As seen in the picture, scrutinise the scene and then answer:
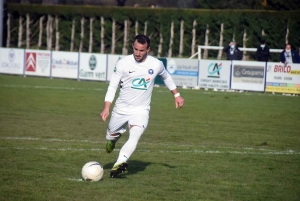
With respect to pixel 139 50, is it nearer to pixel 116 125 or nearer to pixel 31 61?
pixel 116 125

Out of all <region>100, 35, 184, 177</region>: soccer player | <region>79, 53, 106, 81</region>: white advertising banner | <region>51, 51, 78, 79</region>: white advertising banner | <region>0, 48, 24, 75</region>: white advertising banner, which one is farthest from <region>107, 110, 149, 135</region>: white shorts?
<region>0, 48, 24, 75</region>: white advertising banner

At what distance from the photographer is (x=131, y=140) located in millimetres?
10258

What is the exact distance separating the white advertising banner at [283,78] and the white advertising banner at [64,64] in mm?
10354

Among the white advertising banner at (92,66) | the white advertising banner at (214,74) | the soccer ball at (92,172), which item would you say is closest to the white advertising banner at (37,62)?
the white advertising banner at (92,66)

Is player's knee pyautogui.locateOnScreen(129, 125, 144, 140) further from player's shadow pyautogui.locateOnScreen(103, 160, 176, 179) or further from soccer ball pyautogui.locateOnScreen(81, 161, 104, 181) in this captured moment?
soccer ball pyautogui.locateOnScreen(81, 161, 104, 181)

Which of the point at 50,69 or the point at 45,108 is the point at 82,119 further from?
the point at 50,69

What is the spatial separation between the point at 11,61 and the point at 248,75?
1436cm

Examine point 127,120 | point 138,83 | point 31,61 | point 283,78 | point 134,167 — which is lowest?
point 134,167

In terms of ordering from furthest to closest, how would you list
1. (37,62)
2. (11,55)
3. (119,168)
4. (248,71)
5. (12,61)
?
(12,61), (11,55), (37,62), (248,71), (119,168)

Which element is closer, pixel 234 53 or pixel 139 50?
pixel 139 50

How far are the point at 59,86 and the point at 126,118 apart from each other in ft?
71.4

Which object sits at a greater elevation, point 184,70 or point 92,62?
point 92,62

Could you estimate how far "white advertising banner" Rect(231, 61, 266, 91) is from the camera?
97.7ft

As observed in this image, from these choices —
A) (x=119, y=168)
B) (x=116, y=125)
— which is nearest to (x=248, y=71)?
(x=116, y=125)
